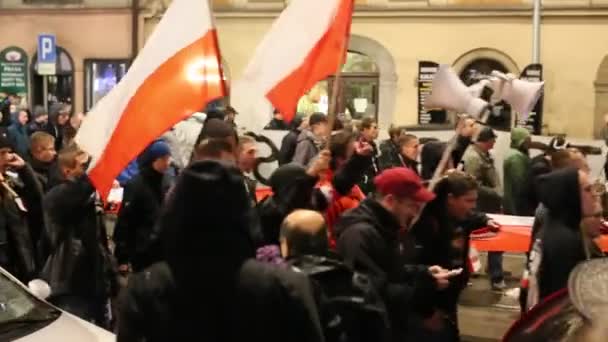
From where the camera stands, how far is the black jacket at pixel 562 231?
583cm

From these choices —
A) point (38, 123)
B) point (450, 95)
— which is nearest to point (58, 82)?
point (38, 123)

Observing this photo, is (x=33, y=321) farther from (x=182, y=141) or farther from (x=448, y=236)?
(x=182, y=141)

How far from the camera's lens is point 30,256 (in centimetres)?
750

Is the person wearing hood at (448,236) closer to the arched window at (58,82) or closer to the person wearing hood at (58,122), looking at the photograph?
the person wearing hood at (58,122)

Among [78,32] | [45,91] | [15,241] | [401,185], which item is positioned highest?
[78,32]

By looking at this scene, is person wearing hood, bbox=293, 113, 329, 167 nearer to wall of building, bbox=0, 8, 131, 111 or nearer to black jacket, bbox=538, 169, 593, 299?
black jacket, bbox=538, 169, 593, 299

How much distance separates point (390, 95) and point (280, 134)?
9.31 metres

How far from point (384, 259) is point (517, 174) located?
23.9 feet

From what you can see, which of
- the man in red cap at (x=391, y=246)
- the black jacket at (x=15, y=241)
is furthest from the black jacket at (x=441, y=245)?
the black jacket at (x=15, y=241)

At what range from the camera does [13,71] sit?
26078 millimetres

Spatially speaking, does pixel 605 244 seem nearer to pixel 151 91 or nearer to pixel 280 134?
pixel 151 91

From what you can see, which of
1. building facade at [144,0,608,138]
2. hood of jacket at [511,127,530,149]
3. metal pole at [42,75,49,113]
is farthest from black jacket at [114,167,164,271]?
metal pole at [42,75,49,113]

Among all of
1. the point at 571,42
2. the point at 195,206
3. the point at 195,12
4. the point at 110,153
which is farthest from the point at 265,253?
the point at 571,42

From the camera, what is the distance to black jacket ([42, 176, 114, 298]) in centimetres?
652
